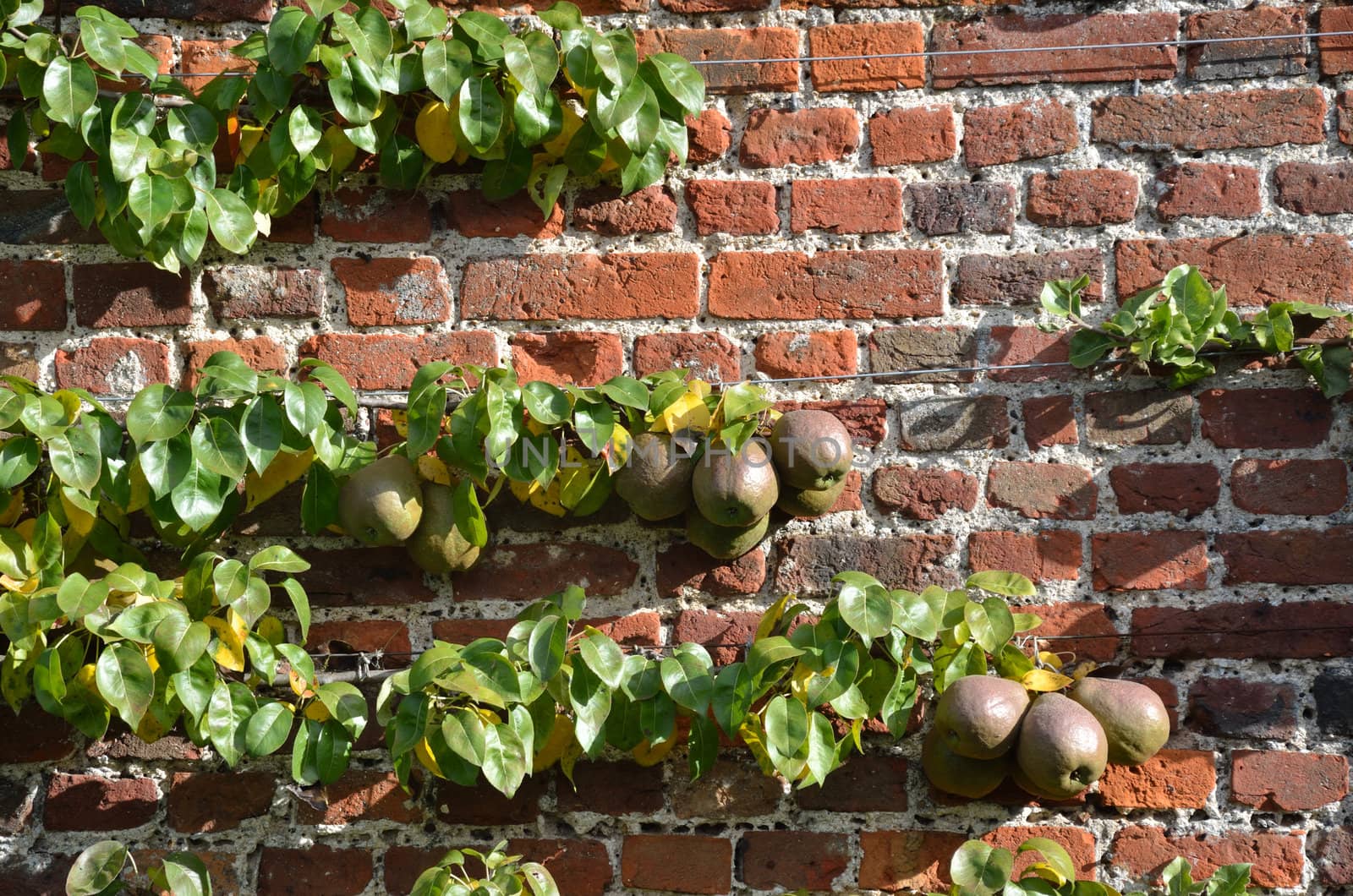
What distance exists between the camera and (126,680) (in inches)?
56.8

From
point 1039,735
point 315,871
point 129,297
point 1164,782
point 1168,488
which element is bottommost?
point 315,871

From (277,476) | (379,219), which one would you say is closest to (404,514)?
(277,476)

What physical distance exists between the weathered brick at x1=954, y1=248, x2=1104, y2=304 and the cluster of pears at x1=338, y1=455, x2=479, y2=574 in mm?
689

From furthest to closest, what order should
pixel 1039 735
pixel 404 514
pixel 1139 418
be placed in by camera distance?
1. pixel 1139 418
2. pixel 404 514
3. pixel 1039 735

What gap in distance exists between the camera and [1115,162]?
5.43 feet

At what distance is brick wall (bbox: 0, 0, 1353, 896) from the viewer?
1.58 metres

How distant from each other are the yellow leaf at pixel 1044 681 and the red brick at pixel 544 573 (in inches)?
19.0

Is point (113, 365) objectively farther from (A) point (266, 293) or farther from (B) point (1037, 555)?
(B) point (1037, 555)

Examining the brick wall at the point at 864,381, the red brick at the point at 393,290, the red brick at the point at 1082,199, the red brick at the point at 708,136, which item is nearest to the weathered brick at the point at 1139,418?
the brick wall at the point at 864,381

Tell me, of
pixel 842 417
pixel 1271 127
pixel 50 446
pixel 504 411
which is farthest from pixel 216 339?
pixel 1271 127

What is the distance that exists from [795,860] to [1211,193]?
97cm

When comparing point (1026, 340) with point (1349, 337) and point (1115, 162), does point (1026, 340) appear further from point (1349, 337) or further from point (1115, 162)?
point (1349, 337)

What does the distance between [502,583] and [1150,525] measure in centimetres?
80

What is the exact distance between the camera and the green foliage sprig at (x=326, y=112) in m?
1.57
